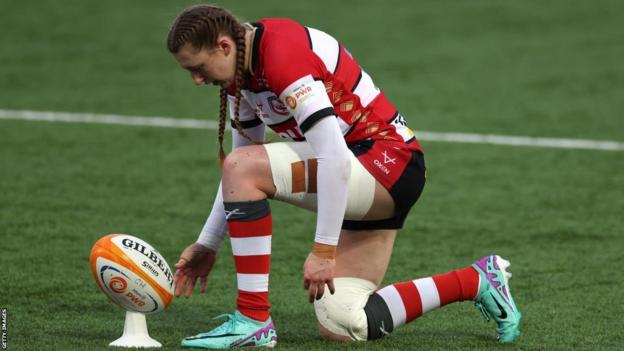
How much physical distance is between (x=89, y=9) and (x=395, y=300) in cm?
951

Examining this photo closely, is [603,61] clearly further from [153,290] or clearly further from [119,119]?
[153,290]

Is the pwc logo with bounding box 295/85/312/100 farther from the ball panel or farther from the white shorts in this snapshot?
the ball panel

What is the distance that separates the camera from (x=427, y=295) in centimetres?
445

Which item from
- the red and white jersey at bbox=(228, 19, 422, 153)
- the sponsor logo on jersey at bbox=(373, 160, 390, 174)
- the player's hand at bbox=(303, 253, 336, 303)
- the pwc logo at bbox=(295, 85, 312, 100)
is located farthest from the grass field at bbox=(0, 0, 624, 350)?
the pwc logo at bbox=(295, 85, 312, 100)

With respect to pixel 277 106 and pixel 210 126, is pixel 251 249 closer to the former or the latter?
pixel 277 106

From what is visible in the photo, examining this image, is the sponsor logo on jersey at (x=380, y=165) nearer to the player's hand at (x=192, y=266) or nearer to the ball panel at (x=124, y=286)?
the player's hand at (x=192, y=266)

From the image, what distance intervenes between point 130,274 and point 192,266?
0.45 metres

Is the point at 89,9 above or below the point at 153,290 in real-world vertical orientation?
below

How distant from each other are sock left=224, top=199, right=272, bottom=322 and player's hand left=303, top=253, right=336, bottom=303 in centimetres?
25

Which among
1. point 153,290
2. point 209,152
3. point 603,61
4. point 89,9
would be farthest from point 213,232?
point 89,9

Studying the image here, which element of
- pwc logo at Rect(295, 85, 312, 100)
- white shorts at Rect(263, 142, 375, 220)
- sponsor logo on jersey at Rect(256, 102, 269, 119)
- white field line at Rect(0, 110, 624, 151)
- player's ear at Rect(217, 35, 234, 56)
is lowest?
white field line at Rect(0, 110, 624, 151)

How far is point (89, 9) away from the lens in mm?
13219

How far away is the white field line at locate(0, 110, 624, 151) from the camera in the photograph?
8.35 metres

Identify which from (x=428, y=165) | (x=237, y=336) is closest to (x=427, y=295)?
(x=237, y=336)
